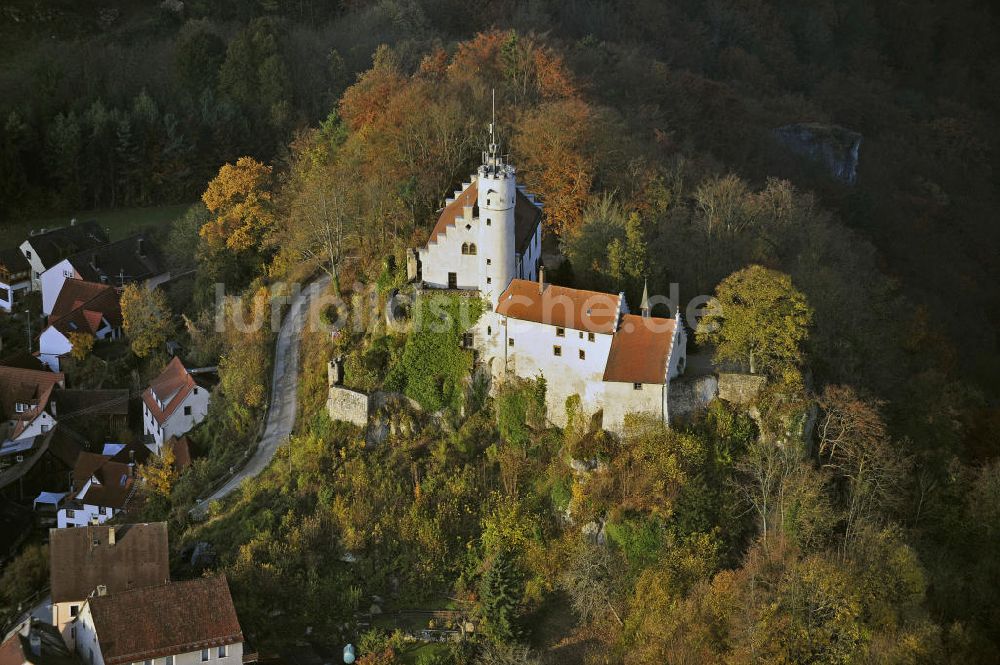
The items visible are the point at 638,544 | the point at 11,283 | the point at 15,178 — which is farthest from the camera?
the point at 15,178

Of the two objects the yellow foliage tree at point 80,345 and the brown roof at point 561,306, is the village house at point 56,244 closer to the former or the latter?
the yellow foliage tree at point 80,345

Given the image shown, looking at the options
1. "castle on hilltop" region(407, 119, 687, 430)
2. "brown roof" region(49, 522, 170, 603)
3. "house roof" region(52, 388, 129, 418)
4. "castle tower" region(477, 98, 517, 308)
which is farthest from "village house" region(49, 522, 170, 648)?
"castle tower" region(477, 98, 517, 308)

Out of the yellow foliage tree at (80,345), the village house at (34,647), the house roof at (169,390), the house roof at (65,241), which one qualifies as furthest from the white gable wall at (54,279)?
the village house at (34,647)

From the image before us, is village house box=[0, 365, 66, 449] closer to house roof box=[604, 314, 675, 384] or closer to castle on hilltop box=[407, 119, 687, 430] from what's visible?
castle on hilltop box=[407, 119, 687, 430]

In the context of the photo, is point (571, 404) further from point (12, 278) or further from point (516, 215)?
point (12, 278)

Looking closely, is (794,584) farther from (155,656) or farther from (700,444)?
(155,656)

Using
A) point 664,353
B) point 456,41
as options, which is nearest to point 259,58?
point 456,41

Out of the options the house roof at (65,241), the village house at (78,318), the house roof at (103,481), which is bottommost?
the house roof at (103,481)

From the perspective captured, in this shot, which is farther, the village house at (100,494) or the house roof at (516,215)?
the village house at (100,494)
